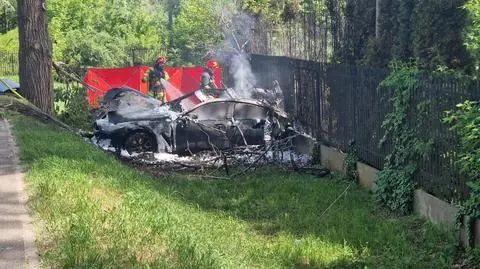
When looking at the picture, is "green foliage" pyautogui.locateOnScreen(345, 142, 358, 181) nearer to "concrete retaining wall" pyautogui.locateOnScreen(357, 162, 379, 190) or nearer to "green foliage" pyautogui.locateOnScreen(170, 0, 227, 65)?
"concrete retaining wall" pyautogui.locateOnScreen(357, 162, 379, 190)

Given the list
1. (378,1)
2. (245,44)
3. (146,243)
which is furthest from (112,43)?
(146,243)

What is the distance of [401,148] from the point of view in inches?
372

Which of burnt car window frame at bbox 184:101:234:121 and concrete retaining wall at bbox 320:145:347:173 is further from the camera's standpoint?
burnt car window frame at bbox 184:101:234:121

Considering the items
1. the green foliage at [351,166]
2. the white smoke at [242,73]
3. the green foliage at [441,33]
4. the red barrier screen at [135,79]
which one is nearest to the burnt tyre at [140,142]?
the green foliage at [351,166]

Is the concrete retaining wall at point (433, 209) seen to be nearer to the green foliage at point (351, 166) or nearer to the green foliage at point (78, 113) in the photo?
the green foliage at point (351, 166)

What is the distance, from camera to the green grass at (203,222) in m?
5.34

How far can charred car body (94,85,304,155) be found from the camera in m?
13.5

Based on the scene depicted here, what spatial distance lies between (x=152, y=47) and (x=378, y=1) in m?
24.7

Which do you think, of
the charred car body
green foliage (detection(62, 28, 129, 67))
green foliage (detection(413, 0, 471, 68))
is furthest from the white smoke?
green foliage (detection(62, 28, 129, 67))

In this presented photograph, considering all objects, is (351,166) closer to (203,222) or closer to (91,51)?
(203,222)

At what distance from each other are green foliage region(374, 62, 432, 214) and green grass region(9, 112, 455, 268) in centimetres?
30

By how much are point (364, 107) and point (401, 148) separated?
74.9 inches

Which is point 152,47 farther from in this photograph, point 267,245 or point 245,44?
point 267,245

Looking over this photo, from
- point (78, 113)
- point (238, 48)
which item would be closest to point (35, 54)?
point (78, 113)
